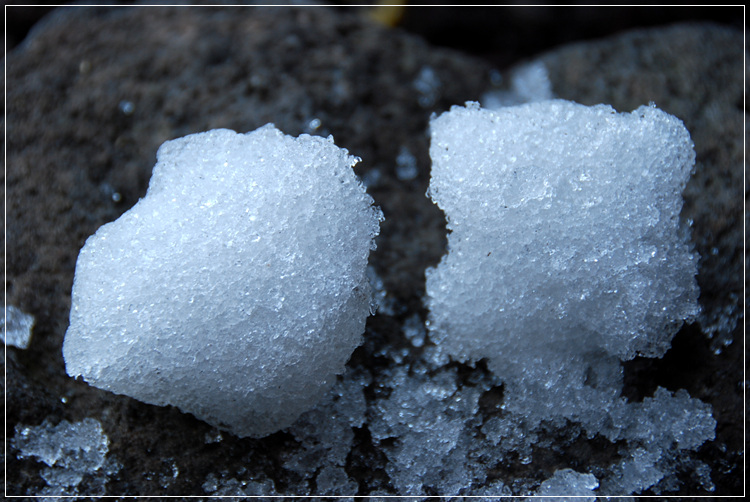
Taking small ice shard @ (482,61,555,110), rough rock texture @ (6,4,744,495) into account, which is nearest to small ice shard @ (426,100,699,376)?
rough rock texture @ (6,4,744,495)

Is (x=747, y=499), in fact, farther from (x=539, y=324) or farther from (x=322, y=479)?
(x=322, y=479)

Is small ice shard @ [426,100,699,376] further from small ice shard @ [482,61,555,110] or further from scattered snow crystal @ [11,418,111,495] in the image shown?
scattered snow crystal @ [11,418,111,495]

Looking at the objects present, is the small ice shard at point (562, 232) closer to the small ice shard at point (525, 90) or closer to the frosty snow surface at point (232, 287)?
the frosty snow surface at point (232, 287)

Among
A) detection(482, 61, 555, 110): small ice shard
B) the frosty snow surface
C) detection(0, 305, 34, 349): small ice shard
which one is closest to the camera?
the frosty snow surface

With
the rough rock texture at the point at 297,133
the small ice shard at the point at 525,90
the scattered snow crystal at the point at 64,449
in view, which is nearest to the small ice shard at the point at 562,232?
the rough rock texture at the point at 297,133

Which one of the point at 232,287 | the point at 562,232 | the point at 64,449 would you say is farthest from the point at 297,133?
the point at 64,449

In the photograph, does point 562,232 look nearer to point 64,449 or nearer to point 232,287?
point 232,287
